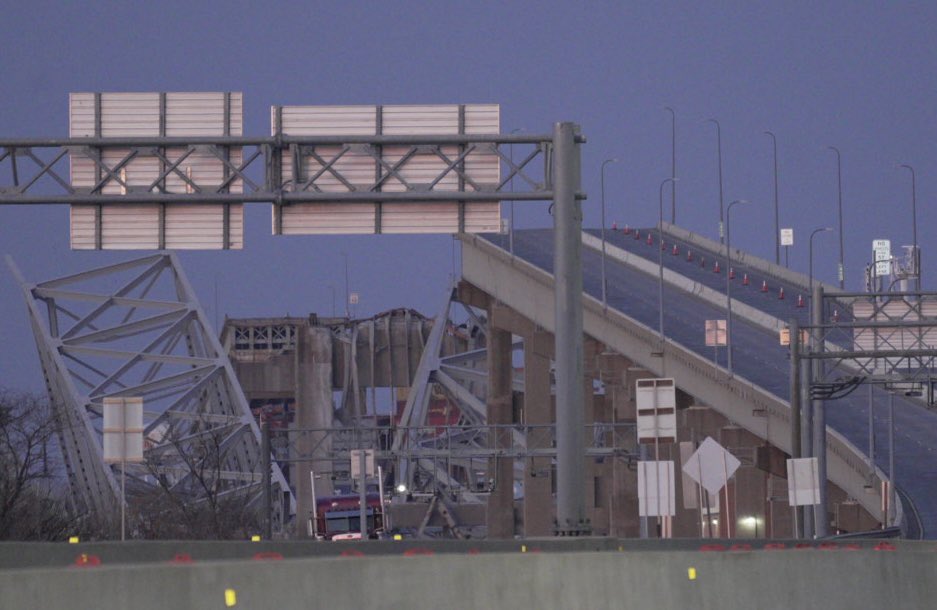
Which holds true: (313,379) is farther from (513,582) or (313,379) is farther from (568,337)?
(513,582)

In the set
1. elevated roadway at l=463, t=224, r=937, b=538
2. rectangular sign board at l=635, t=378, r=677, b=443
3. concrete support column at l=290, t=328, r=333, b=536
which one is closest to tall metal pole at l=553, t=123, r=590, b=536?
rectangular sign board at l=635, t=378, r=677, b=443

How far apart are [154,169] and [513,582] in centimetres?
1664

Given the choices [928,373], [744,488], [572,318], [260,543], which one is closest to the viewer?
[260,543]

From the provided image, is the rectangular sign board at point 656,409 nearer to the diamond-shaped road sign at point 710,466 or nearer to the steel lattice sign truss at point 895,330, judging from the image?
the diamond-shaped road sign at point 710,466

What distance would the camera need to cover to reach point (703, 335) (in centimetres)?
8006

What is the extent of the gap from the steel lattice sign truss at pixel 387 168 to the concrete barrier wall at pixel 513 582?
1118 cm

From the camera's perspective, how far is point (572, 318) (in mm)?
23469

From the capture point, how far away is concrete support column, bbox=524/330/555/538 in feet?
301

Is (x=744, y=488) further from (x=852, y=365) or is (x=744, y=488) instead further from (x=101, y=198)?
(x=101, y=198)

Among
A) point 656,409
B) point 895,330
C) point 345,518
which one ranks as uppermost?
point 895,330

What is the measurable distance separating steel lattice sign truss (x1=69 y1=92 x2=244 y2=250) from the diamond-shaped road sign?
1273cm

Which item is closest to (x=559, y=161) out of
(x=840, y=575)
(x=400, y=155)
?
(x=400, y=155)

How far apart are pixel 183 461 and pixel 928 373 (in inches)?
1506

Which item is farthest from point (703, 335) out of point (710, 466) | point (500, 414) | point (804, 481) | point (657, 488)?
point (657, 488)
